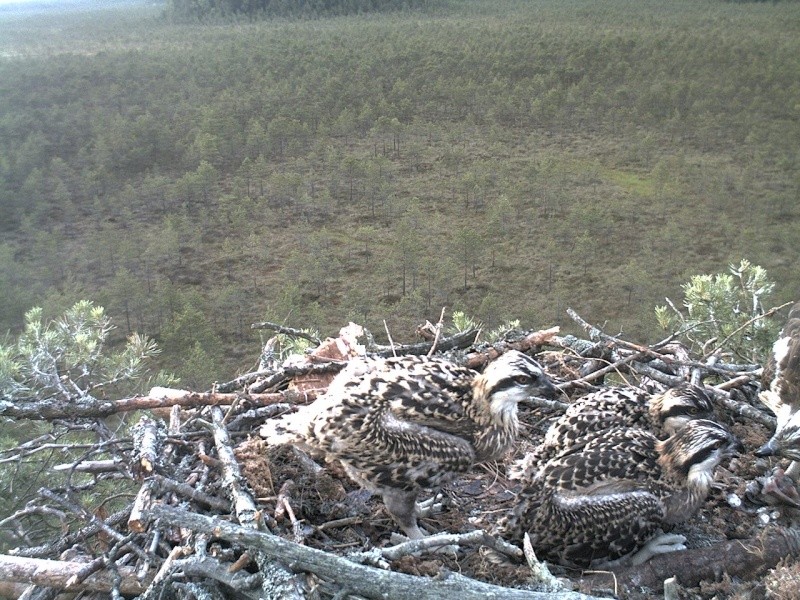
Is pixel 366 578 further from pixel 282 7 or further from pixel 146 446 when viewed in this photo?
pixel 282 7

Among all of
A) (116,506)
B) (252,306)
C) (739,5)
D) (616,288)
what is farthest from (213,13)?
(116,506)

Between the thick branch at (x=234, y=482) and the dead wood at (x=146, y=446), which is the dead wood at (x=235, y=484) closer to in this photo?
the thick branch at (x=234, y=482)

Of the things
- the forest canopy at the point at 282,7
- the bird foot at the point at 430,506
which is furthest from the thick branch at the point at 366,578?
the forest canopy at the point at 282,7

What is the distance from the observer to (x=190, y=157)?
23.8 m

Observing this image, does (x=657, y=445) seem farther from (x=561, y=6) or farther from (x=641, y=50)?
(x=561, y=6)

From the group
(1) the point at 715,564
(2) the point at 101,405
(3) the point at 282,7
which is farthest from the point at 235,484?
(3) the point at 282,7

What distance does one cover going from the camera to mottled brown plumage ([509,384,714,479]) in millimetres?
3430

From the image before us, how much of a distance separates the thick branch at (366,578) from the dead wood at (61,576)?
0.54 m

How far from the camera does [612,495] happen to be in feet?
10.5

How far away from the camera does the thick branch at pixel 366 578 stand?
249 centimetres

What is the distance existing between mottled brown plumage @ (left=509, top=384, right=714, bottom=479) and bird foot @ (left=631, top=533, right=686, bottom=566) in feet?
1.68

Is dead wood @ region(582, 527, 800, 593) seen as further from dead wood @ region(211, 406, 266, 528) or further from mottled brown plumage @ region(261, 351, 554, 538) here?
dead wood @ region(211, 406, 266, 528)

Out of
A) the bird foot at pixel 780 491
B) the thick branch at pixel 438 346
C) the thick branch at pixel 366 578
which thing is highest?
the thick branch at pixel 366 578

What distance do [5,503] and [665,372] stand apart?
4827 millimetres
